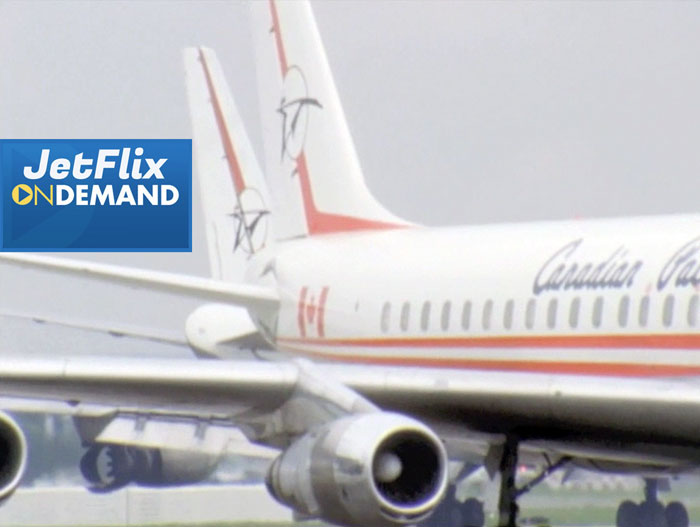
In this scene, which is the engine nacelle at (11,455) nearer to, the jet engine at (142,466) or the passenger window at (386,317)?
the passenger window at (386,317)

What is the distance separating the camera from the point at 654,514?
30.8 meters

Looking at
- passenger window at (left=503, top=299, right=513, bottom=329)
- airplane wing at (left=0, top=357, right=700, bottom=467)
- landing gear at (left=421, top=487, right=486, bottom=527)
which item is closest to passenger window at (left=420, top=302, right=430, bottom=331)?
passenger window at (left=503, top=299, right=513, bottom=329)

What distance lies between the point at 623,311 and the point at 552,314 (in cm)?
137

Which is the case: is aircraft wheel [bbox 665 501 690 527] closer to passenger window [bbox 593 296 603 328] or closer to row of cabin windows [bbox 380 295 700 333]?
row of cabin windows [bbox 380 295 700 333]

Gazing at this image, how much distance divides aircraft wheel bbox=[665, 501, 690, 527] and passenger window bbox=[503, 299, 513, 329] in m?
7.45

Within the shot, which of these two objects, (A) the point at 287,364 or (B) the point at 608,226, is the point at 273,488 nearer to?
(A) the point at 287,364

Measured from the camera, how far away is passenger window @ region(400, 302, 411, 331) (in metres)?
26.4

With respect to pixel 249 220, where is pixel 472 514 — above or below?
below

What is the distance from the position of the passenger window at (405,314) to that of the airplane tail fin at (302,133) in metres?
3.49

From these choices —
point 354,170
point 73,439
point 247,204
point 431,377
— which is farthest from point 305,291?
point 73,439

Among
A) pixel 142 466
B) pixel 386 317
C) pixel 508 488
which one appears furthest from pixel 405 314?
pixel 142 466

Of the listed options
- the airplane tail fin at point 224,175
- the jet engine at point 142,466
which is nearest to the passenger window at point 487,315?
the jet engine at point 142,466

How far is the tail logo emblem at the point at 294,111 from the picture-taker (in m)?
31.3

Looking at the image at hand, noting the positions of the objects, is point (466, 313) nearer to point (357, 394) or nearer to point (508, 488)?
point (508, 488)
